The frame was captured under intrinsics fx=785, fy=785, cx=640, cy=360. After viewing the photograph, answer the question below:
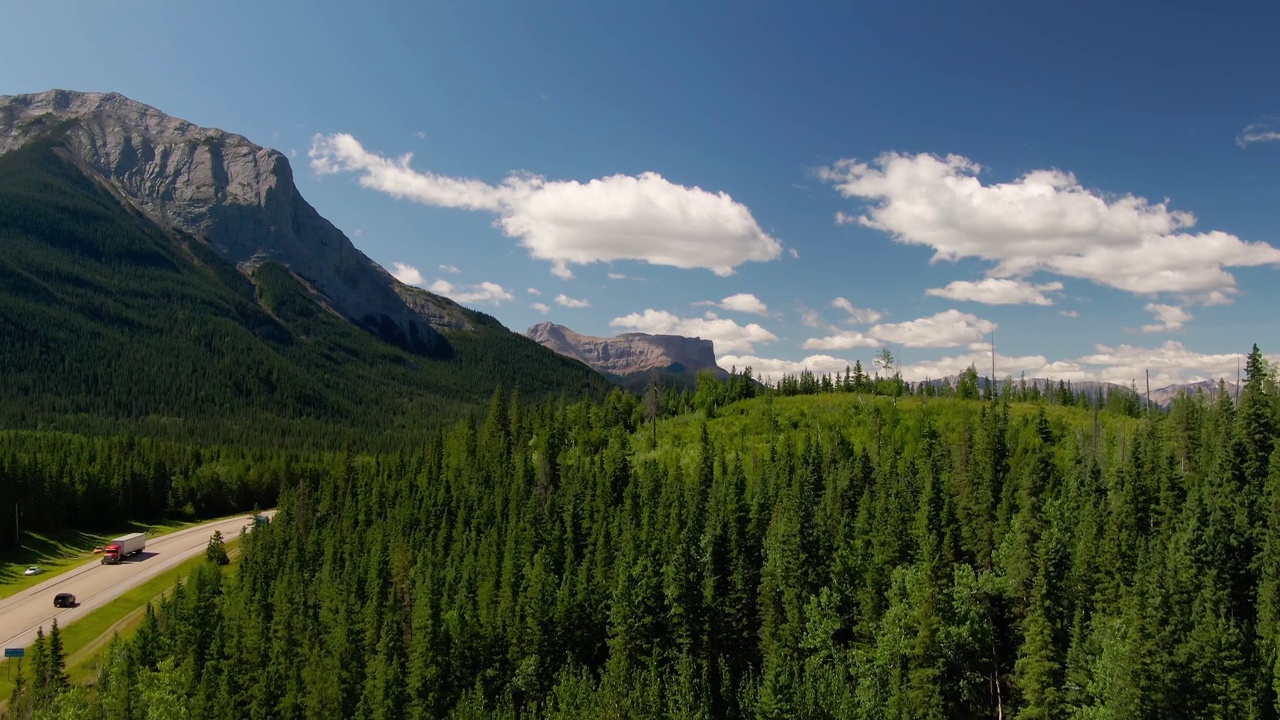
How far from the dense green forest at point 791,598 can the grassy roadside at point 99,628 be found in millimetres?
7622

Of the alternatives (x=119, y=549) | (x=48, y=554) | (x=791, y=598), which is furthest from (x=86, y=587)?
(x=791, y=598)

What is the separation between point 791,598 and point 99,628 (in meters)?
104

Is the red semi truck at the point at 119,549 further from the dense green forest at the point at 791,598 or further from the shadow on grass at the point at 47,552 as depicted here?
the dense green forest at the point at 791,598

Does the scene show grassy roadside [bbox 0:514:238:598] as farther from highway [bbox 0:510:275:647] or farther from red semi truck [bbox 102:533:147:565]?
red semi truck [bbox 102:533:147:565]

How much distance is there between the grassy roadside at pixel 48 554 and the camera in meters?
132

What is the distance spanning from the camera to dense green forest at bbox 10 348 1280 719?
2689 inches

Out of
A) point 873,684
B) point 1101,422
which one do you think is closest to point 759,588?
point 873,684

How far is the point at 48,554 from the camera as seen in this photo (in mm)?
150125

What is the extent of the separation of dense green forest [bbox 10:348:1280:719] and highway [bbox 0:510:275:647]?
15.3 meters

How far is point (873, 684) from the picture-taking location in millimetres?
74562

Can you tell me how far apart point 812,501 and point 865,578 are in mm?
26038

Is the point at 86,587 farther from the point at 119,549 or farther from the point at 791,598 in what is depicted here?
the point at 791,598

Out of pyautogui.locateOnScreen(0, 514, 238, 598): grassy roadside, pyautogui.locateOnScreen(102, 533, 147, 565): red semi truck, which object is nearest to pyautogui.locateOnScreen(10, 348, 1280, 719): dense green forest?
pyautogui.locateOnScreen(0, 514, 238, 598): grassy roadside

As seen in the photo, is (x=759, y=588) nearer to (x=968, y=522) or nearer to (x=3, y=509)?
(x=968, y=522)
